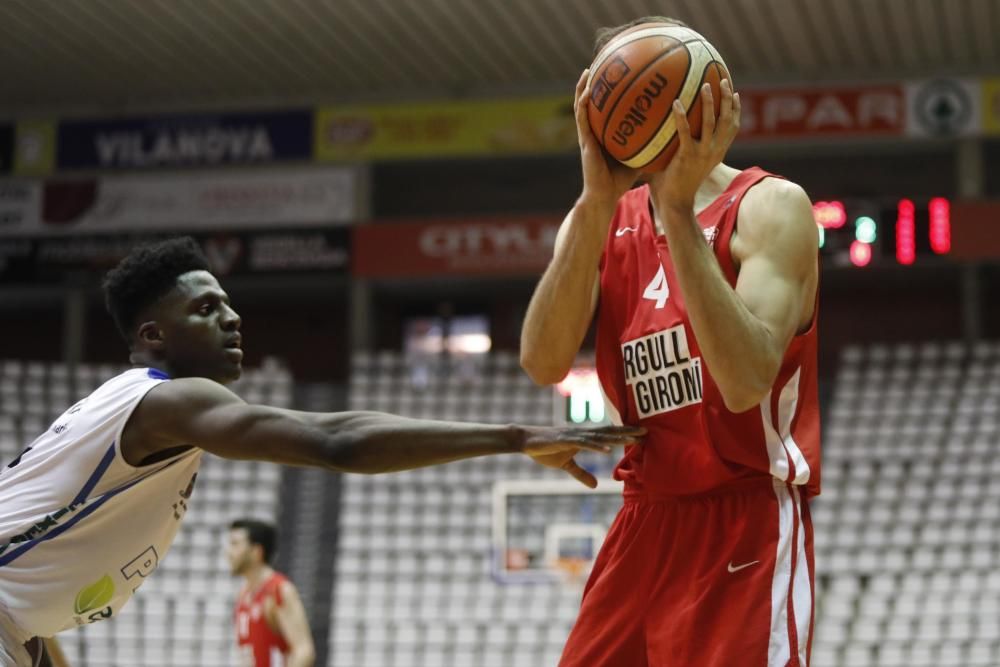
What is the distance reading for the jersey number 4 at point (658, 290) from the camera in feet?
9.70

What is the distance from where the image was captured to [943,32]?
13.3m

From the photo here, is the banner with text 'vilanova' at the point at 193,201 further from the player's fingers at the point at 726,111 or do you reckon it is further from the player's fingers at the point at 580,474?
the player's fingers at the point at 726,111

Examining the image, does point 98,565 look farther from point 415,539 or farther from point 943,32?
point 943,32

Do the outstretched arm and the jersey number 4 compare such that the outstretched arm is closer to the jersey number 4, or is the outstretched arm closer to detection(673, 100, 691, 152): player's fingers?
the jersey number 4

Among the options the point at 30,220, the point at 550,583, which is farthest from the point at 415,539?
the point at 30,220

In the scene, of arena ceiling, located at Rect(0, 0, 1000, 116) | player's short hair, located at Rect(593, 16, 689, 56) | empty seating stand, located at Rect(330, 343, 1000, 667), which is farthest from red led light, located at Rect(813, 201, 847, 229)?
player's short hair, located at Rect(593, 16, 689, 56)

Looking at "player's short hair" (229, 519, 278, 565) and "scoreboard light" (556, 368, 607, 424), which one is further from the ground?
"scoreboard light" (556, 368, 607, 424)

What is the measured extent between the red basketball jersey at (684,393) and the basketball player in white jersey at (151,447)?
0.18 meters

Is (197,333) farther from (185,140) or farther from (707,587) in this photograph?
(185,140)

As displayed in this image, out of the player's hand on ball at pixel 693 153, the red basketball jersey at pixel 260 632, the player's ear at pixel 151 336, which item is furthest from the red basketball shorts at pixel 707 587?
the red basketball jersey at pixel 260 632

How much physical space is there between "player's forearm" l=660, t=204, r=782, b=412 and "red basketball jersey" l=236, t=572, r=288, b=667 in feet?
16.9

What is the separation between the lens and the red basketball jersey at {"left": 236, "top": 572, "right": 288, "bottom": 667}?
23.9 feet

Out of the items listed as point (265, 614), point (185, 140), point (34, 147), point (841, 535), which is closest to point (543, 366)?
point (265, 614)

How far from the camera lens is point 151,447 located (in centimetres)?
291
